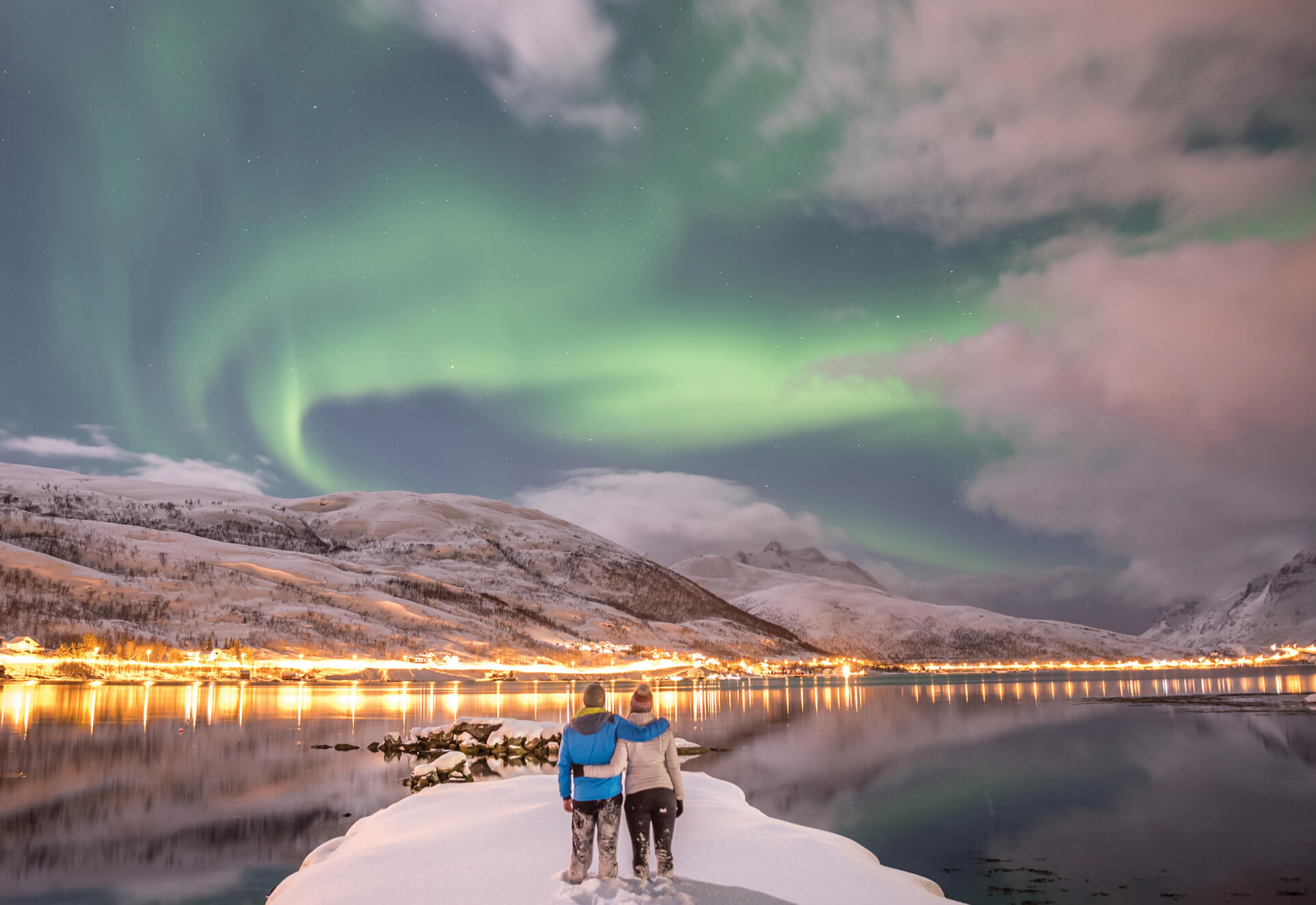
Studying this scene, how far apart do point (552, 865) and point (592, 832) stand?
2.76m

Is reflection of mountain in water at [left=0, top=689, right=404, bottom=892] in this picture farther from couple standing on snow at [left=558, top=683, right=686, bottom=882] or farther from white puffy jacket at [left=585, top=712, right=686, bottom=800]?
white puffy jacket at [left=585, top=712, right=686, bottom=800]

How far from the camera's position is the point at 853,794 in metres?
40.2

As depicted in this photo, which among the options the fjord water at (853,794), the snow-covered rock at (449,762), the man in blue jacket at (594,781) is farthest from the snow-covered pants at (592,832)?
the snow-covered rock at (449,762)

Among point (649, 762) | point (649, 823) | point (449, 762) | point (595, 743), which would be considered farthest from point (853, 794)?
point (595, 743)

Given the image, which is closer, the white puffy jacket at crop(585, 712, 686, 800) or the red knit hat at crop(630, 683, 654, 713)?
the white puffy jacket at crop(585, 712, 686, 800)

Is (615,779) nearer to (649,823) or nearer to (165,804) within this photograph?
(649,823)

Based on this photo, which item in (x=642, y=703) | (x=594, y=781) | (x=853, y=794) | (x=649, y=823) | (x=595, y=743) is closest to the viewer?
(x=595, y=743)

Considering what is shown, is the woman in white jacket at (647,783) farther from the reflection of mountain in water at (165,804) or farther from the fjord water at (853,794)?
the reflection of mountain in water at (165,804)

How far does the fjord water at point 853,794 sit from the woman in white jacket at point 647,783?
16.6 ft

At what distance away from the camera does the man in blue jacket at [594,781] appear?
606 inches

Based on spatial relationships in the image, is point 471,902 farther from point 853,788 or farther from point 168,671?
point 168,671

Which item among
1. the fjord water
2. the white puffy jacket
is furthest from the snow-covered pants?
the fjord water

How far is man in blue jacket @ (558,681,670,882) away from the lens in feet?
50.5

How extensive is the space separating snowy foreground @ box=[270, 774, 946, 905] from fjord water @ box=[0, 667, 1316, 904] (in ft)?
6.49
